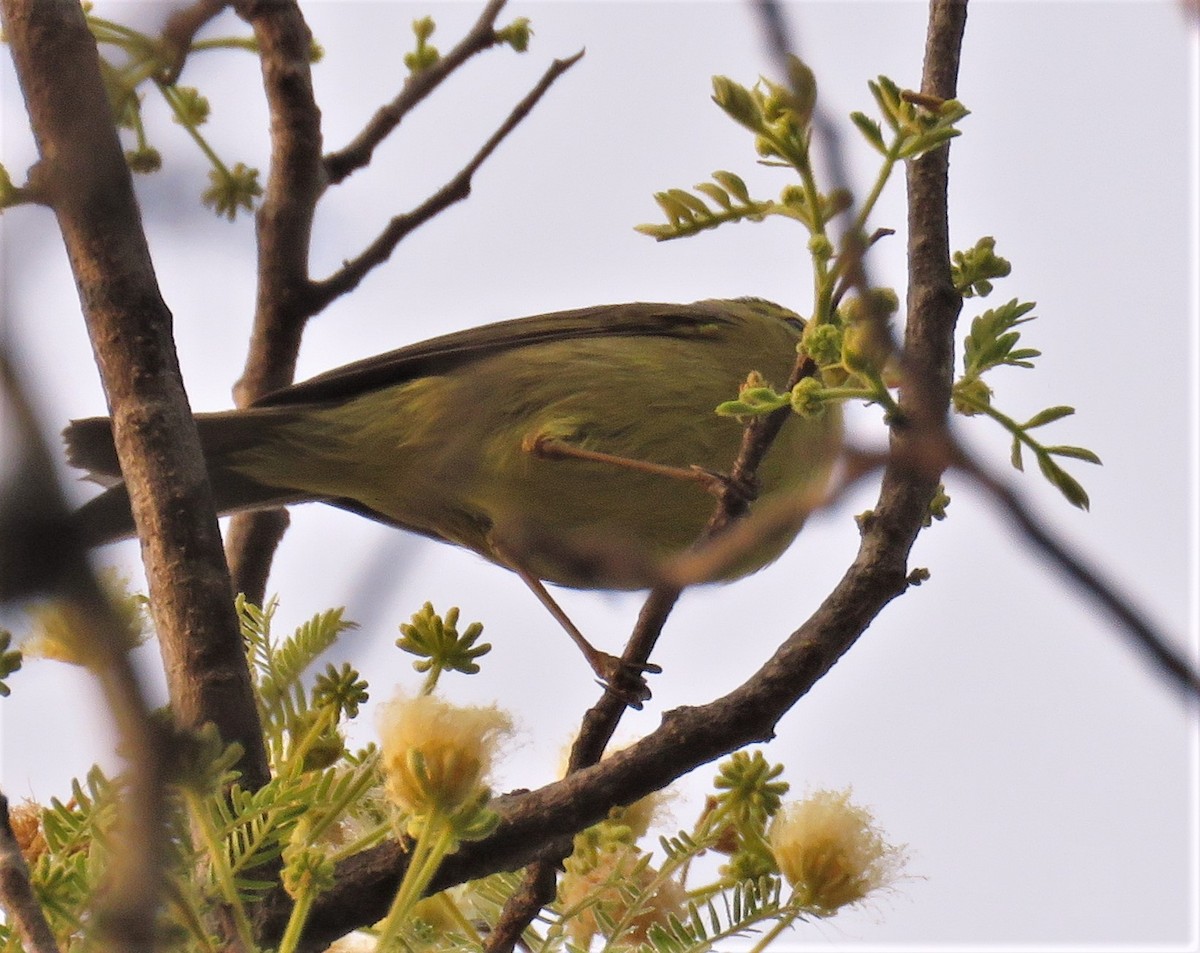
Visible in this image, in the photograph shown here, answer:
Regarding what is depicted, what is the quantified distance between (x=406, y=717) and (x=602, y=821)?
1.96 feet

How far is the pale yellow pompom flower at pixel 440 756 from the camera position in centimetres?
178

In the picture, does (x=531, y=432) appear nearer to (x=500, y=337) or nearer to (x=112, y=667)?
(x=500, y=337)

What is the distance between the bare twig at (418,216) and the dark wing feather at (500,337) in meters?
0.43

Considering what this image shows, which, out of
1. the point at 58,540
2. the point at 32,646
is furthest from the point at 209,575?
the point at 58,540

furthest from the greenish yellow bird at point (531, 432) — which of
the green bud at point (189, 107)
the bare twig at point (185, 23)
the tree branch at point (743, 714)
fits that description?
the tree branch at point (743, 714)

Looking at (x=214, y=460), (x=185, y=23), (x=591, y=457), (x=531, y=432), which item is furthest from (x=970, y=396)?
(x=214, y=460)

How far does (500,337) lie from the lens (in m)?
4.54

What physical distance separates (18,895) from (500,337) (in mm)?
3063

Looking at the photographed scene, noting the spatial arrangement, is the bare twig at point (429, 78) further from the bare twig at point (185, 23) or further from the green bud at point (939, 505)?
the green bud at point (939, 505)

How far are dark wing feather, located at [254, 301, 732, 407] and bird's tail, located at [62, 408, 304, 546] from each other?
0.16m

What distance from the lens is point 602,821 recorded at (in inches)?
92.4

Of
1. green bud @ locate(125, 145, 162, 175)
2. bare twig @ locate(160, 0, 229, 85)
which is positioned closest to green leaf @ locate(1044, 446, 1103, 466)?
bare twig @ locate(160, 0, 229, 85)

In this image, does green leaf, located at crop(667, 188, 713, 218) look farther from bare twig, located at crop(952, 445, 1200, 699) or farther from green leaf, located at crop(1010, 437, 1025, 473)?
bare twig, located at crop(952, 445, 1200, 699)

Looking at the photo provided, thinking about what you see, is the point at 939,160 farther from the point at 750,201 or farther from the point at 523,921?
the point at 523,921
